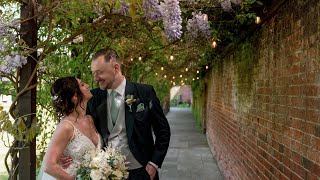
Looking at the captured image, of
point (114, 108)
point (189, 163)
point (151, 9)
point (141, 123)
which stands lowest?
point (189, 163)

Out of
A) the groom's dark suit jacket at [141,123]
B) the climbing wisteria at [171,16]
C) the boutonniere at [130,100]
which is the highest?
the climbing wisteria at [171,16]

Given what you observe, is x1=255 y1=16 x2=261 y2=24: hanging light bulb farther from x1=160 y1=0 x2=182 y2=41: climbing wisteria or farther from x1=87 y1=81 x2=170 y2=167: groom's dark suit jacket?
x1=87 y1=81 x2=170 y2=167: groom's dark suit jacket

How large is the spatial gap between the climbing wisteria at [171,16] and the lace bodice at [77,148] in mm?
1164

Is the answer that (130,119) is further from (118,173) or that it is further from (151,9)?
(151,9)

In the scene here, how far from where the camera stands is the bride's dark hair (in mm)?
2764

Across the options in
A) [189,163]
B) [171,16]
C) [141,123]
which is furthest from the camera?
[189,163]

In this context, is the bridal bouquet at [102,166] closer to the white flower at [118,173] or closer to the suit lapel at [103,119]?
the white flower at [118,173]

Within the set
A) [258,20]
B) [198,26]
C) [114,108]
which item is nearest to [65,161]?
[114,108]

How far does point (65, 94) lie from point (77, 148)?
14.7 inches

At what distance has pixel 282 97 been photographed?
3.57 meters

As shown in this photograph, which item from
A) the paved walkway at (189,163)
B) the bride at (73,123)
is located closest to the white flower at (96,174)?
the bride at (73,123)

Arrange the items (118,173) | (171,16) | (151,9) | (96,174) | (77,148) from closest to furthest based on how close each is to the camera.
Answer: (96,174) → (118,173) → (77,148) → (151,9) → (171,16)

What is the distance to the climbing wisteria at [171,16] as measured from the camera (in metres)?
3.26

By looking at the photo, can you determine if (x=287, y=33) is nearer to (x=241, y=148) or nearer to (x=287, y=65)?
(x=287, y=65)
